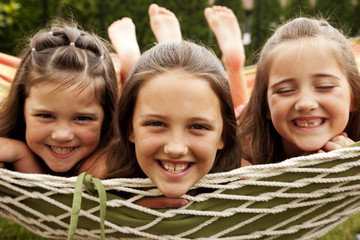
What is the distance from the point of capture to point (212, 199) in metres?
1.37

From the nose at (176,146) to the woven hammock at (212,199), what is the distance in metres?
0.14

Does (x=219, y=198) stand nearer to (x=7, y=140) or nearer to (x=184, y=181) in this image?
(x=184, y=181)

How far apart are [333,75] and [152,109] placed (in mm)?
721

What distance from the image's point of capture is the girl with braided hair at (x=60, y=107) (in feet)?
5.42

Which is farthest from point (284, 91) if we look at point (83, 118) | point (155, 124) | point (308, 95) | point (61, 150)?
point (61, 150)

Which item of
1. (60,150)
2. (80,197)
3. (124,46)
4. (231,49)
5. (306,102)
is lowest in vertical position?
(80,197)

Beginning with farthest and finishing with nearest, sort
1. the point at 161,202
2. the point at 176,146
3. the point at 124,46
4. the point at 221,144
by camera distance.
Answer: the point at 124,46 < the point at 221,144 < the point at 161,202 < the point at 176,146

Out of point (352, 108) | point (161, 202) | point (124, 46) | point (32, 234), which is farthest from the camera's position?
point (124, 46)

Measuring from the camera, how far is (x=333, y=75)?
1.65 m

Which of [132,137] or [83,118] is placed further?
[83,118]

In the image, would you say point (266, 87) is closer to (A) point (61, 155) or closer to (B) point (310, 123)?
(B) point (310, 123)

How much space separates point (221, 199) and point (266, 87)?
0.65 meters

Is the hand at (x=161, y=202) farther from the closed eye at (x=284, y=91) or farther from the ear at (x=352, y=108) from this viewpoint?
the ear at (x=352, y=108)

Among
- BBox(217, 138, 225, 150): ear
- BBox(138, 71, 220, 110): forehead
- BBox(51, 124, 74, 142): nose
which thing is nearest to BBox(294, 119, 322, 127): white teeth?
BBox(217, 138, 225, 150): ear
